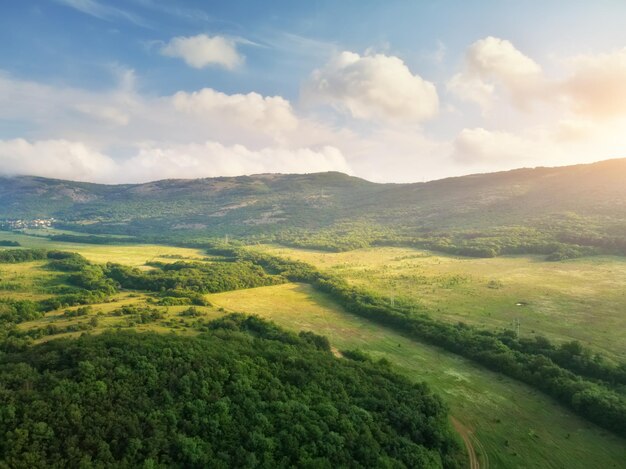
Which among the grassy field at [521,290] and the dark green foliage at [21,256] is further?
the dark green foliage at [21,256]

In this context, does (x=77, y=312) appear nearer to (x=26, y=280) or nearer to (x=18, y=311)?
(x=18, y=311)

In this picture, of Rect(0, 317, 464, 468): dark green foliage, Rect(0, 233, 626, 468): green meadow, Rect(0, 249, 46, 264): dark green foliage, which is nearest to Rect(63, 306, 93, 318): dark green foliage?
Rect(0, 233, 626, 468): green meadow

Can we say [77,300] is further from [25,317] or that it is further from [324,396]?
[324,396]

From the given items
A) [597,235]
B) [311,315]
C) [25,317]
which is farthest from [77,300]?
[597,235]

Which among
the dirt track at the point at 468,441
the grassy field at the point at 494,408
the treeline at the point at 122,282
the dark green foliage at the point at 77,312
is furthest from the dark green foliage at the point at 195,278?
the dirt track at the point at 468,441

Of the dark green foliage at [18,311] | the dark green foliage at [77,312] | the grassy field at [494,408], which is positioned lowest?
the grassy field at [494,408]

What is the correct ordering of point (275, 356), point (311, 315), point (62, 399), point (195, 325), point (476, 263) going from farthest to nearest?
point (476, 263), point (311, 315), point (195, 325), point (275, 356), point (62, 399)

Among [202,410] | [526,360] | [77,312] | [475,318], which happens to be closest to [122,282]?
[77,312]

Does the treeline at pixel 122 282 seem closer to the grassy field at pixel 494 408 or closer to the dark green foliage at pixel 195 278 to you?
the dark green foliage at pixel 195 278
